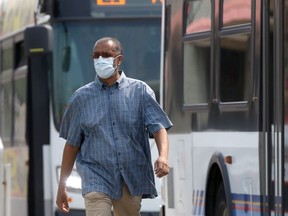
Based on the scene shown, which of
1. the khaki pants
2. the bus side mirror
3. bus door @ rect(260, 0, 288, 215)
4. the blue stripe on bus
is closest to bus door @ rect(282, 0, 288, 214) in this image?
bus door @ rect(260, 0, 288, 215)

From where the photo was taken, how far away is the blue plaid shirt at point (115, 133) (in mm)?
8438

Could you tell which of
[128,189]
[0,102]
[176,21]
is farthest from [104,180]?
[0,102]

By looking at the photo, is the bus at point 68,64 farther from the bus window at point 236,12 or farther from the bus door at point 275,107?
the bus door at point 275,107

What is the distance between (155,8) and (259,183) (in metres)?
5.72

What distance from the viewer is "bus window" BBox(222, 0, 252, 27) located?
9055 millimetres

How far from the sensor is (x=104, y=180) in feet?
27.8

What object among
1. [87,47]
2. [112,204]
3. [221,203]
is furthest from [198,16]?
[87,47]

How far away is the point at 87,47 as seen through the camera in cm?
1401

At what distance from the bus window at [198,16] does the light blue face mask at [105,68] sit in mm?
1822

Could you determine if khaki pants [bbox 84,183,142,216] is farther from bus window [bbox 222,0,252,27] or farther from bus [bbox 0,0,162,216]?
bus [bbox 0,0,162,216]

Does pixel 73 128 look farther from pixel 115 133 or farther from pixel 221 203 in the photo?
pixel 221 203

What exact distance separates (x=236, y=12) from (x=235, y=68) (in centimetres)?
40

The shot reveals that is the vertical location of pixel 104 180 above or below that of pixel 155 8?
below

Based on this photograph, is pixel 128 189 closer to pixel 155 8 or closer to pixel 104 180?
pixel 104 180
